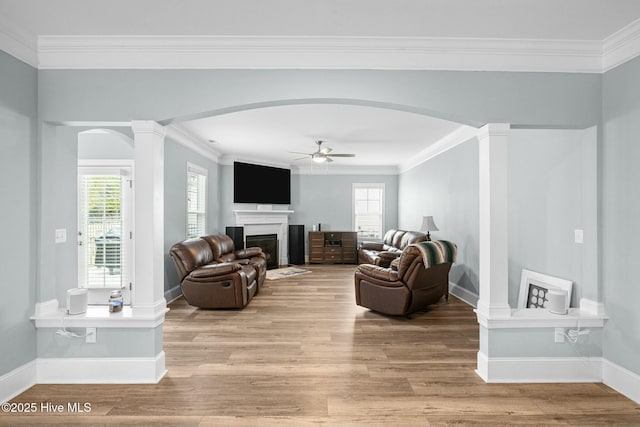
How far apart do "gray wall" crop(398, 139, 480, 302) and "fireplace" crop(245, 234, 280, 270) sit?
3.55 metres

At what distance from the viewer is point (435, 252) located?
396 cm

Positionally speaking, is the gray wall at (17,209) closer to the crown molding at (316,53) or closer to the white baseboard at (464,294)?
the crown molding at (316,53)

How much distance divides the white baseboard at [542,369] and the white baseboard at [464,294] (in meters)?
2.00

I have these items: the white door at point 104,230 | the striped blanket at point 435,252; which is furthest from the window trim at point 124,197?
the striped blanket at point 435,252

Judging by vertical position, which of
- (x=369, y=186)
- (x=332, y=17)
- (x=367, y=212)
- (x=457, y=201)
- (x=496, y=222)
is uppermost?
(x=332, y=17)

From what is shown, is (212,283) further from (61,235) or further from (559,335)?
(559,335)

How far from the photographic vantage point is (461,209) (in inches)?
205

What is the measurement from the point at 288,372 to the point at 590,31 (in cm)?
362

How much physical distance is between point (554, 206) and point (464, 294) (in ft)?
7.86

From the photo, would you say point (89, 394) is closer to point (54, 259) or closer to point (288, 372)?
point (54, 259)

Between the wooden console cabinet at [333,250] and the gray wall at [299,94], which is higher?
the gray wall at [299,94]

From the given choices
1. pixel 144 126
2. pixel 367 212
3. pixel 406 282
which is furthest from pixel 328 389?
pixel 367 212

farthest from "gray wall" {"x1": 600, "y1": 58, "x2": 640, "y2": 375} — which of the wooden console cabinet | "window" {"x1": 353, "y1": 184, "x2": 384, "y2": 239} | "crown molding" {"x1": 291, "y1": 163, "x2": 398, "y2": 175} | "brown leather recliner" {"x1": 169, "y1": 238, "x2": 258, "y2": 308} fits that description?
"window" {"x1": 353, "y1": 184, "x2": 384, "y2": 239}

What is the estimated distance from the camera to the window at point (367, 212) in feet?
29.7
